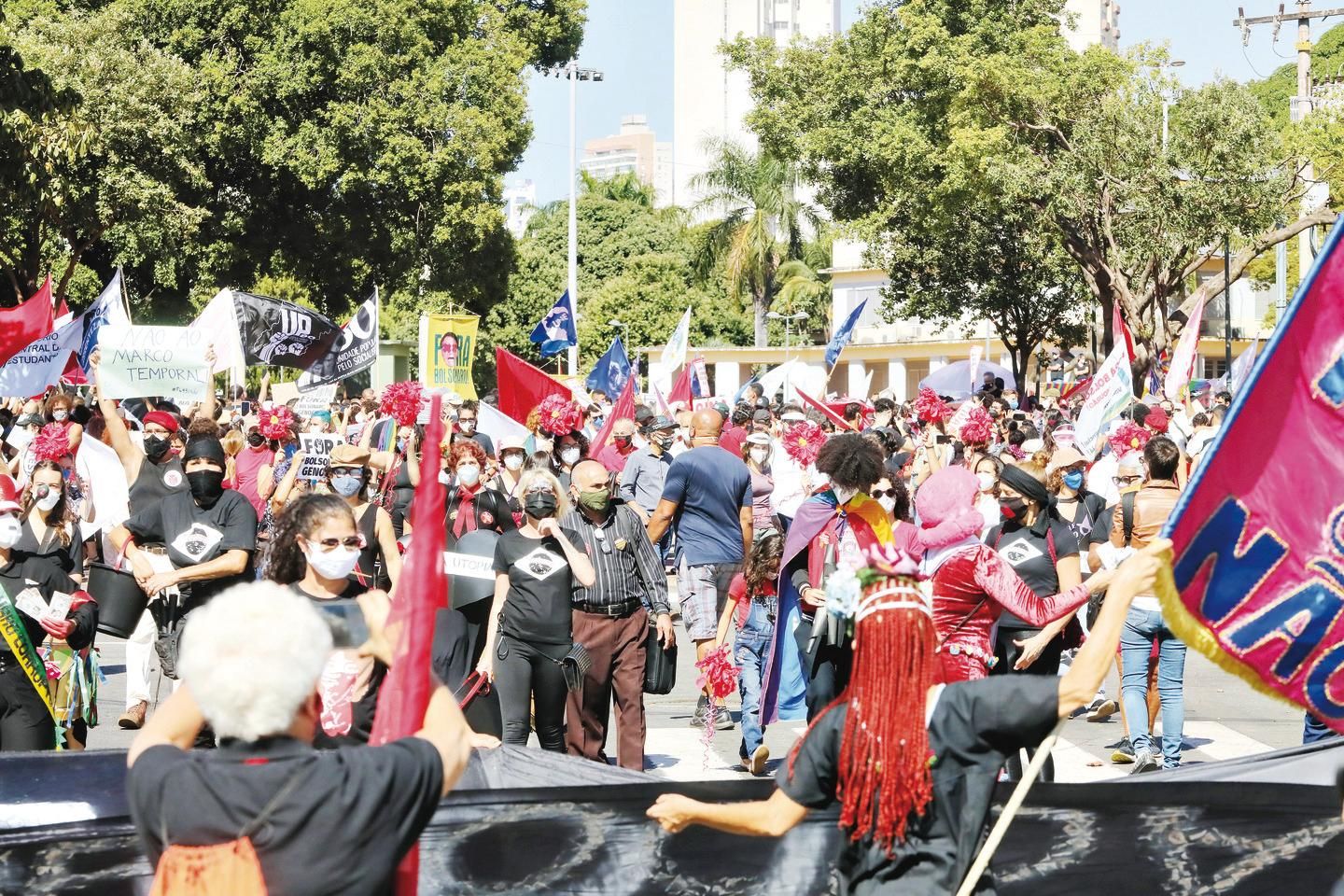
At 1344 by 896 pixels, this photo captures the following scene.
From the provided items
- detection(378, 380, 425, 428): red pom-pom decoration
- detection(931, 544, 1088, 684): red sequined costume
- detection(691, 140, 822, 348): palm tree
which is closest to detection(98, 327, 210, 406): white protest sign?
detection(378, 380, 425, 428): red pom-pom decoration

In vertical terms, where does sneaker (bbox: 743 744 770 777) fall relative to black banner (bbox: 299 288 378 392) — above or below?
below

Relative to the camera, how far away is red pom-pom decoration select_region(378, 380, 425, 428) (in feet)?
44.7

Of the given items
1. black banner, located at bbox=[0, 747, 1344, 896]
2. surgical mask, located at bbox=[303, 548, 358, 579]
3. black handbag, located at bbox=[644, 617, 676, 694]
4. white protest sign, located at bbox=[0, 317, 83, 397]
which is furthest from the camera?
white protest sign, located at bbox=[0, 317, 83, 397]

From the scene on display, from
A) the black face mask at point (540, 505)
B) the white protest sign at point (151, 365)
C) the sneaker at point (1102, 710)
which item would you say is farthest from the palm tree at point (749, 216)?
the black face mask at point (540, 505)

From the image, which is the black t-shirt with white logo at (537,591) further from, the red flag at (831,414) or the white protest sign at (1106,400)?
the white protest sign at (1106,400)

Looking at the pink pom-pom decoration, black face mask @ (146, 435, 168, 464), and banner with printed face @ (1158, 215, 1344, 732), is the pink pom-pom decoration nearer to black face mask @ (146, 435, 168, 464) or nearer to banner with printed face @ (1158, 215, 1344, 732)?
black face mask @ (146, 435, 168, 464)

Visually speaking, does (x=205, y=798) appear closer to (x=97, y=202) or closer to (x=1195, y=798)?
(x=1195, y=798)

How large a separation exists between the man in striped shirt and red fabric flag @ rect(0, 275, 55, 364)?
978 cm

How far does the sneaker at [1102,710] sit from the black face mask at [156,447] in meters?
6.10

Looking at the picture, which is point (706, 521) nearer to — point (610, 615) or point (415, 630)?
point (610, 615)

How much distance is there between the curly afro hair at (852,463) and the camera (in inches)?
295

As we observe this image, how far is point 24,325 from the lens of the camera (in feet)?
54.6

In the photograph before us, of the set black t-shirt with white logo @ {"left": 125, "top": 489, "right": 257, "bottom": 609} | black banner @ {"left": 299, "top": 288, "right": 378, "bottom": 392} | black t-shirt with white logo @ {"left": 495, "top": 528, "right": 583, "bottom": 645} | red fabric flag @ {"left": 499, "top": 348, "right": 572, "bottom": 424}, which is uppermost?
black banner @ {"left": 299, "top": 288, "right": 378, "bottom": 392}

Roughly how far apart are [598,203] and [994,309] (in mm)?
37327
